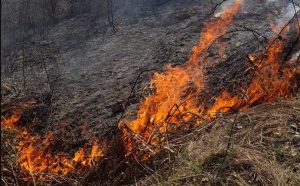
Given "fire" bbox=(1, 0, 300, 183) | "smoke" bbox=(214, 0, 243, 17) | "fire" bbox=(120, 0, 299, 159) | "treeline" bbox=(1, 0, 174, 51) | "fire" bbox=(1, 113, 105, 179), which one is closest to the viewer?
"fire" bbox=(1, 113, 105, 179)

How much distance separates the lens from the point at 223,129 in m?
4.57

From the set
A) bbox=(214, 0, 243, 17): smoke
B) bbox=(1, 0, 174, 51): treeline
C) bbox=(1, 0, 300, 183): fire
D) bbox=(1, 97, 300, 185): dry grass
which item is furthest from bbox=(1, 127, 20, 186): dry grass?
bbox=(214, 0, 243, 17): smoke

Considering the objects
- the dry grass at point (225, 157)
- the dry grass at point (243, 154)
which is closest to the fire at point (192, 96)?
the dry grass at point (225, 157)

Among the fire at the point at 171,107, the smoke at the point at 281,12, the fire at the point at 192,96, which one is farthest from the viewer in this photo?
the smoke at the point at 281,12

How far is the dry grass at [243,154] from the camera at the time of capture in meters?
3.82

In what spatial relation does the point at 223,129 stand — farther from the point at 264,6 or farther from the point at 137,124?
the point at 264,6

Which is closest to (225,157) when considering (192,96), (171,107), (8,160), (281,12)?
(171,107)

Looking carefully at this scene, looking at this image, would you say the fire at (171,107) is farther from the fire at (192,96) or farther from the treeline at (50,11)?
the treeline at (50,11)

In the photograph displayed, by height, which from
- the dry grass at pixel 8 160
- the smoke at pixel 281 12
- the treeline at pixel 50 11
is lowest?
the dry grass at pixel 8 160

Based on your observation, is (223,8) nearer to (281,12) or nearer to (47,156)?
(281,12)

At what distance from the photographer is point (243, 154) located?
401cm

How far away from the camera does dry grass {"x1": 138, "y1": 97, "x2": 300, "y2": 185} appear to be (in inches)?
150

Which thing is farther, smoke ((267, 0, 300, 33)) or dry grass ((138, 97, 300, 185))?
smoke ((267, 0, 300, 33))

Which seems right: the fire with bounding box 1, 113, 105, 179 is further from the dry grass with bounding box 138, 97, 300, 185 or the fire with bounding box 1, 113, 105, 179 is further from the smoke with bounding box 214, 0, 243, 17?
the smoke with bounding box 214, 0, 243, 17
